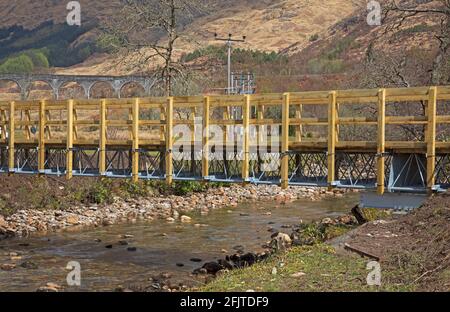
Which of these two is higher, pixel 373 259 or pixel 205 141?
pixel 205 141

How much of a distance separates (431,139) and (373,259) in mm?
3072

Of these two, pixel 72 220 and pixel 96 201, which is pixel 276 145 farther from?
pixel 96 201

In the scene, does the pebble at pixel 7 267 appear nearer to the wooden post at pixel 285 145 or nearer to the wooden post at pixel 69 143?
the wooden post at pixel 69 143

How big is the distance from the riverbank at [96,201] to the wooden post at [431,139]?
44.4 ft

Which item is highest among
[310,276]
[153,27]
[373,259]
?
[153,27]

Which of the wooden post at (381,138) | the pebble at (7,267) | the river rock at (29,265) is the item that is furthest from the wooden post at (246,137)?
the pebble at (7,267)

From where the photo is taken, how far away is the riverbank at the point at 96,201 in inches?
1008

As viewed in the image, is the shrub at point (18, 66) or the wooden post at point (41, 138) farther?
the shrub at point (18, 66)

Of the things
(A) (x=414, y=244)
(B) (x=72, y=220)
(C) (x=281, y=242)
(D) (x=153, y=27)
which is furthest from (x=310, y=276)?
(D) (x=153, y=27)

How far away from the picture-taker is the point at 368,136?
31875 mm

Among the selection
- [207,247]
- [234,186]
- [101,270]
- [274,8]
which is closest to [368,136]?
[234,186]

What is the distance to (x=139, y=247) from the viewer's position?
2141 cm

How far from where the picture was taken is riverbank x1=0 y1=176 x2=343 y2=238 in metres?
25.6

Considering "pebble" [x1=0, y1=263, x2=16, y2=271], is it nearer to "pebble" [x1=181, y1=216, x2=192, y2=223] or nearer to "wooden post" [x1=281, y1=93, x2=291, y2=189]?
"wooden post" [x1=281, y1=93, x2=291, y2=189]
